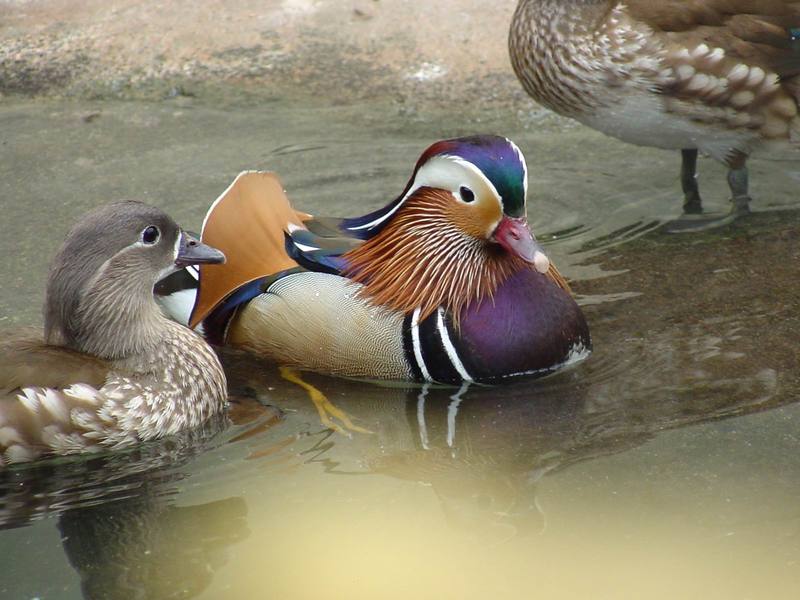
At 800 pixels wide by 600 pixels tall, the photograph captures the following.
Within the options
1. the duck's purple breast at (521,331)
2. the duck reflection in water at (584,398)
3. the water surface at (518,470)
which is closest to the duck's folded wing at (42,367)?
the water surface at (518,470)

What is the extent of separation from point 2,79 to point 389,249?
140 inches

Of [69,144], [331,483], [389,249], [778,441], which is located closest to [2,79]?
[69,144]

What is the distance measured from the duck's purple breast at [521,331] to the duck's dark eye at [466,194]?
0.32 m

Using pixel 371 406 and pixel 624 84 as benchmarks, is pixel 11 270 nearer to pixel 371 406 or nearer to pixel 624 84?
pixel 371 406

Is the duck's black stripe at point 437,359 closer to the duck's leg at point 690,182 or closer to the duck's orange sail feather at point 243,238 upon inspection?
the duck's orange sail feather at point 243,238

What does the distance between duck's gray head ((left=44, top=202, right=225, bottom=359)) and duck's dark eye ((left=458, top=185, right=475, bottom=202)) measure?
852 mm

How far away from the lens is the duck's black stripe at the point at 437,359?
13.6 ft

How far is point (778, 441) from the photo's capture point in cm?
362

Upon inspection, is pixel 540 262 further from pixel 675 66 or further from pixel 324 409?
pixel 675 66

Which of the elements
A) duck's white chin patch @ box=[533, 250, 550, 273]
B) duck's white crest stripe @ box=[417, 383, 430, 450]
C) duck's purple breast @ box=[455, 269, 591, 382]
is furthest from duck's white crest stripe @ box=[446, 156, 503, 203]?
duck's white crest stripe @ box=[417, 383, 430, 450]

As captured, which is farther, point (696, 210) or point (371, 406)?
point (696, 210)

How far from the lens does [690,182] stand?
5.60 meters

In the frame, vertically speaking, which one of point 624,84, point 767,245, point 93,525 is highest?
point 624,84

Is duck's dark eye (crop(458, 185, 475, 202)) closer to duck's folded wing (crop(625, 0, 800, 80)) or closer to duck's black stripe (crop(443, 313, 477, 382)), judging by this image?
duck's black stripe (crop(443, 313, 477, 382))
